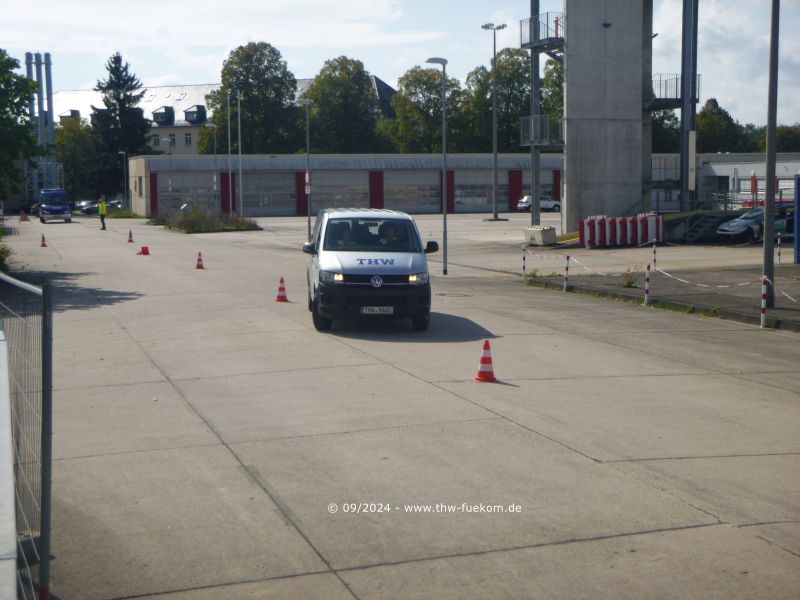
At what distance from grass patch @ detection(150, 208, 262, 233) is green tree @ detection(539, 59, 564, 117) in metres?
46.7

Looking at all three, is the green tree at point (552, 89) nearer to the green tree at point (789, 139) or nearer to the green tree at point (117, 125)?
the green tree at point (789, 139)

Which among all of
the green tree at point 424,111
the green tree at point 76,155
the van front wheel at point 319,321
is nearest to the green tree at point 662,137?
the green tree at point 424,111

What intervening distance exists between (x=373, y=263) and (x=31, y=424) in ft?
32.2

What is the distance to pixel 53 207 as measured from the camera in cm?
6881

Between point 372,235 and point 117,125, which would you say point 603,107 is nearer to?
point 372,235

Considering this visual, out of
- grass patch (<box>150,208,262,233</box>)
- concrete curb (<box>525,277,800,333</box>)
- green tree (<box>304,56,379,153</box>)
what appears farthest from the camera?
green tree (<box>304,56,379,153</box>)

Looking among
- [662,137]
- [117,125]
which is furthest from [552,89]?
[117,125]

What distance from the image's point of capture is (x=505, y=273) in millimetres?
29406

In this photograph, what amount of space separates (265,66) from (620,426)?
314ft

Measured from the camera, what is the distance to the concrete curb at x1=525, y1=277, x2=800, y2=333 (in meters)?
17.5

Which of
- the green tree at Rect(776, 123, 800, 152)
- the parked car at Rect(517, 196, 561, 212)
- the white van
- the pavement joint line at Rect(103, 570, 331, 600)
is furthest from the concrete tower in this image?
the green tree at Rect(776, 123, 800, 152)

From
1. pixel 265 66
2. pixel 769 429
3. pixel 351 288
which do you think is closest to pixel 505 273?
pixel 351 288

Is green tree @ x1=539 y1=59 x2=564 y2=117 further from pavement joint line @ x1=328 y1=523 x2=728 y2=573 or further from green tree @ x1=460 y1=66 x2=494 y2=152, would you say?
pavement joint line @ x1=328 y1=523 x2=728 y2=573

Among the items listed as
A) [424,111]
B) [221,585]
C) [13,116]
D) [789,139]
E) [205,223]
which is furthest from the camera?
[789,139]
